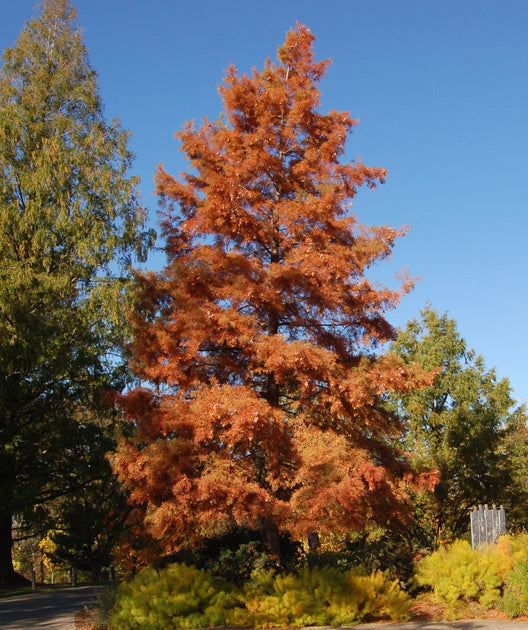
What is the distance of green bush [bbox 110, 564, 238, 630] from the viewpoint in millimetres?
9859

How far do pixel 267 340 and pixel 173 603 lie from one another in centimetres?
478

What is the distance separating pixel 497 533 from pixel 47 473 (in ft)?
41.8

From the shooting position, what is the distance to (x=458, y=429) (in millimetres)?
26000

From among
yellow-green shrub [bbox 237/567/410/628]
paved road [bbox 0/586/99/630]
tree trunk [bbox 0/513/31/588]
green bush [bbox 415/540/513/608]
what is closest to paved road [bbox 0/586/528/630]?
paved road [bbox 0/586/99/630]

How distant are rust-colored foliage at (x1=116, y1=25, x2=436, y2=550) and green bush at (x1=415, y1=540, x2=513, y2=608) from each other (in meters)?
1.35

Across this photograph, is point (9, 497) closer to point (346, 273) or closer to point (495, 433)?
point (346, 273)

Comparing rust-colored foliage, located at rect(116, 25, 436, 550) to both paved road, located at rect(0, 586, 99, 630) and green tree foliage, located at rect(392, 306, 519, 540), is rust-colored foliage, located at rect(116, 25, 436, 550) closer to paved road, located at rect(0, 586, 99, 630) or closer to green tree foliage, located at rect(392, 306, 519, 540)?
paved road, located at rect(0, 586, 99, 630)

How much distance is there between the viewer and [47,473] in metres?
18.6

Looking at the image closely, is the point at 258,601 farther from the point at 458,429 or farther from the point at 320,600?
the point at 458,429

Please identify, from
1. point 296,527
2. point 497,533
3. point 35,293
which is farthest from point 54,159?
point 497,533

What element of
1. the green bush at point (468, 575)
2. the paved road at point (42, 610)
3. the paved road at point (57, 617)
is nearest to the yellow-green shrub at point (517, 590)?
the green bush at point (468, 575)

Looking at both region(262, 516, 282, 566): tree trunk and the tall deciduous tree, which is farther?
the tall deciduous tree

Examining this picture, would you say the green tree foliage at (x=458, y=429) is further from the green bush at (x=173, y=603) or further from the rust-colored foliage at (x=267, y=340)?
the green bush at (x=173, y=603)

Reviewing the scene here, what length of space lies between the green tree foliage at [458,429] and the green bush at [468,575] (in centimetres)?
1365
